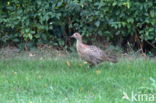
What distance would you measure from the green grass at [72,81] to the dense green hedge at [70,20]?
1.36m

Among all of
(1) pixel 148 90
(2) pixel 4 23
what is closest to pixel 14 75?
(1) pixel 148 90

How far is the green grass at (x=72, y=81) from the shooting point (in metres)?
7.17

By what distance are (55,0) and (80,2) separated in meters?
0.66

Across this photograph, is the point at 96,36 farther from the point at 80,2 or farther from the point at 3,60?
the point at 3,60

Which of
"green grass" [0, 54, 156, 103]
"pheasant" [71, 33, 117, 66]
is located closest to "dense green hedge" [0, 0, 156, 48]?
"green grass" [0, 54, 156, 103]

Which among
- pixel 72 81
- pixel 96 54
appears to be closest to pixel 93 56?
pixel 96 54

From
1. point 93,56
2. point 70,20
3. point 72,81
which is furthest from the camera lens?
point 70,20

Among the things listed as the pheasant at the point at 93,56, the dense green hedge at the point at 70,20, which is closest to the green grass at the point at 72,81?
the pheasant at the point at 93,56

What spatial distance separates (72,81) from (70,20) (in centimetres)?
434

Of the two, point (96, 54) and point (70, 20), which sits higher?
point (70, 20)

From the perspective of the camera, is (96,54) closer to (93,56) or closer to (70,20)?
(93,56)

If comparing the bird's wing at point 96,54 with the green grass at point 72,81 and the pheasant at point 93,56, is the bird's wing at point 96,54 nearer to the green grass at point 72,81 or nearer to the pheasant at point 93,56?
the pheasant at point 93,56

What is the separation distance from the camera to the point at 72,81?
8031 mm

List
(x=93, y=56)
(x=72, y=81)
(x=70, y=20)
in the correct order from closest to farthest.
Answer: (x=72, y=81) < (x=93, y=56) < (x=70, y=20)
